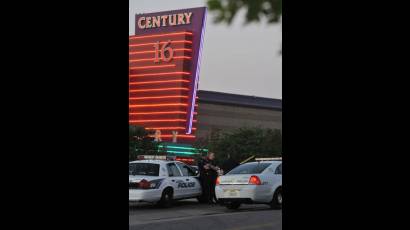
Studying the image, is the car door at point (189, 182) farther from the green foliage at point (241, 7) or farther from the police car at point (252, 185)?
the green foliage at point (241, 7)

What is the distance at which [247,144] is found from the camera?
78.1 meters

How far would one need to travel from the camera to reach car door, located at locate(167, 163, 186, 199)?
56.3 ft

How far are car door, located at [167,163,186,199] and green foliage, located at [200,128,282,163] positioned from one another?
58336mm

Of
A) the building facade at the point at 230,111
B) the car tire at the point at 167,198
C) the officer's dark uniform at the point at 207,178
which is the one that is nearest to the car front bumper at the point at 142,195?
the car tire at the point at 167,198

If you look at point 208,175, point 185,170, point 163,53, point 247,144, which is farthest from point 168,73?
point 185,170

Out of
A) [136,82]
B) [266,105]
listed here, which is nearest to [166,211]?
[136,82]

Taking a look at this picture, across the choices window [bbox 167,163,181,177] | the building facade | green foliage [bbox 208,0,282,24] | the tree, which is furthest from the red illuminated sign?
green foliage [bbox 208,0,282,24]

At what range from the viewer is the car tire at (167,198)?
55.4 feet

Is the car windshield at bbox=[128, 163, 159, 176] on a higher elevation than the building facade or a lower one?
lower

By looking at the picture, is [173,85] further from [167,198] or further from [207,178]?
[167,198]

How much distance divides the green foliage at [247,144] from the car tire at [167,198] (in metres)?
58.9

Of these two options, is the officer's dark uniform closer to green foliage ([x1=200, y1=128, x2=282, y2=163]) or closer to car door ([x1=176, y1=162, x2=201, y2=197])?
car door ([x1=176, y1=162, x2=201, y2=197])
